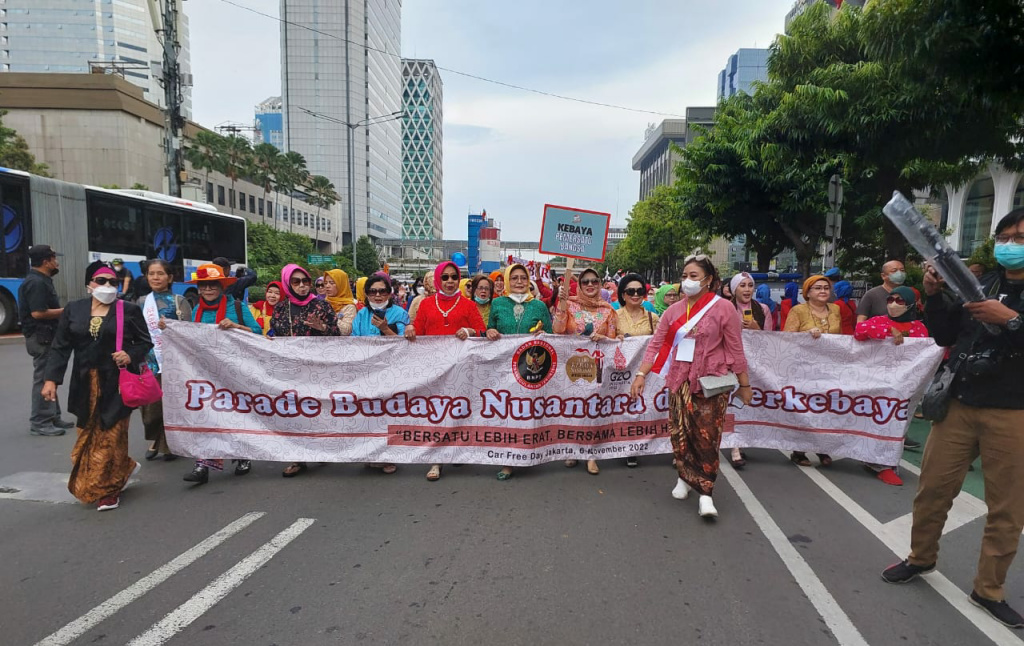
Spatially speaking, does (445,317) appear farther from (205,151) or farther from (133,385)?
(205,151)

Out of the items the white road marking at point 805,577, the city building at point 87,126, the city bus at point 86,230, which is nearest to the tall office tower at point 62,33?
the city building at point 87,126

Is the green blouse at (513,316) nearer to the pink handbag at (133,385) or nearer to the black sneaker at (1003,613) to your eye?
the pink handbag at (133,385)

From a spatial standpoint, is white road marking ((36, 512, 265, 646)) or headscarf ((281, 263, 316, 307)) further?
headscarf ((281, 263, 316, 307))

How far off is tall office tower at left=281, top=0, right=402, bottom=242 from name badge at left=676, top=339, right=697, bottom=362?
95.8 meters

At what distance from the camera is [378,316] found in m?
5.34

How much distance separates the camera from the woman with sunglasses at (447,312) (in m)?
5.12

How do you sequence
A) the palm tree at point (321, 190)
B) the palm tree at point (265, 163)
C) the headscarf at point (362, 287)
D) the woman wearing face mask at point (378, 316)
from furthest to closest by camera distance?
1. the palm tree at point (321, 190)
2. the palm tree at point (265, 163)
3. the headscarf at point (362, 287)
4. the woman wearing face mask at point (378, 316)

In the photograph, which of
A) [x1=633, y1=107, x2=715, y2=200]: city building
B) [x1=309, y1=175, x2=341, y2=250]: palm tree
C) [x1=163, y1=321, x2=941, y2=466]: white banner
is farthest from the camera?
[x1=633, y1=107, x2=715, y2=200]: city building

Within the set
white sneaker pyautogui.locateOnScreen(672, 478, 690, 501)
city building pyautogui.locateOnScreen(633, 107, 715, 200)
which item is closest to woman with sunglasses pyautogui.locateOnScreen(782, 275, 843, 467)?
white sneaker pyautogui.locateOnScreen(672, 478, 690, 501)

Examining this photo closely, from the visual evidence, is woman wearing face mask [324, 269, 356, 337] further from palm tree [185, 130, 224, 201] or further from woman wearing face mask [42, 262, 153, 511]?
palm tree [185, 130, 224, 201]

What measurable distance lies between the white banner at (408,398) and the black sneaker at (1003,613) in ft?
7.61

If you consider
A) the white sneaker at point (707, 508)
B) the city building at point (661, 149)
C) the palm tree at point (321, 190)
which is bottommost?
the white sneaker at point (707, 508)

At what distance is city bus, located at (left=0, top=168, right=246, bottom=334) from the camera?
12.6 metres

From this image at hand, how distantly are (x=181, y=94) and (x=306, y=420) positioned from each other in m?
16.0
